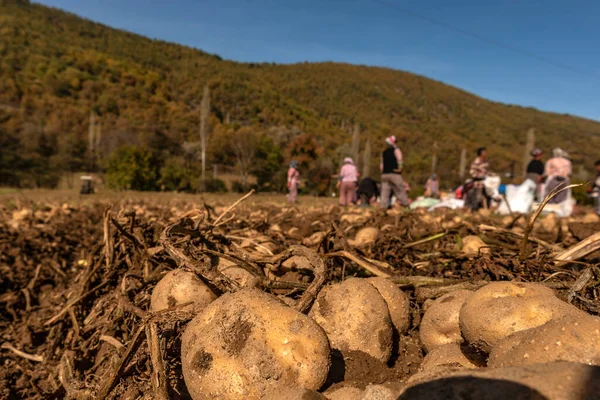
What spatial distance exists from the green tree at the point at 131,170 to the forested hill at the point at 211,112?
0.41m

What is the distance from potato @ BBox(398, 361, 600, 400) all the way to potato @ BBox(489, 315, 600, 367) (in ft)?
0.42

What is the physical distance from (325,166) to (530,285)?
119 feet

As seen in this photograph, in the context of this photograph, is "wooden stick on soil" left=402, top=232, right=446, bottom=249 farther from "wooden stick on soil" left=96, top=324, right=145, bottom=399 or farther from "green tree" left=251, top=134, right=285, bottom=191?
"green tree" left=251, top=134, right=285, bottom=191

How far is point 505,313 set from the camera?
1131 mm

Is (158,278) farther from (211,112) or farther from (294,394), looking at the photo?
(211,112)

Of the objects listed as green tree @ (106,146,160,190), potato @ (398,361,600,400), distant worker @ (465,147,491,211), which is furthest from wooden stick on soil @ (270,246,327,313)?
green tree @ (106,146,160,190)

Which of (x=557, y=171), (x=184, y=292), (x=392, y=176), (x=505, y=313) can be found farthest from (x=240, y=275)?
(x=557, y=171)

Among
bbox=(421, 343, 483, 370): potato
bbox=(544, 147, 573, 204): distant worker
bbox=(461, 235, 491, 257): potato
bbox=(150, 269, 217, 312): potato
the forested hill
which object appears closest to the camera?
bbox=(421, 343, 483, 370): potato

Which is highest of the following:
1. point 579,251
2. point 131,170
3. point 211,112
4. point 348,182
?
point 211,112

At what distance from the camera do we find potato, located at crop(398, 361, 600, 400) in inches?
27.2

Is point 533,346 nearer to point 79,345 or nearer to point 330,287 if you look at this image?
point 330,287

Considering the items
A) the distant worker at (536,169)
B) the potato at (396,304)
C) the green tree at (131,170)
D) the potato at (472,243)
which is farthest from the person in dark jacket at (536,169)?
the green tree at (131,170)

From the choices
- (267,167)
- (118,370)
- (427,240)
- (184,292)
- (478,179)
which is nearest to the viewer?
(118,370)

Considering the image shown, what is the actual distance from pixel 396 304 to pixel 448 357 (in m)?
0.33
